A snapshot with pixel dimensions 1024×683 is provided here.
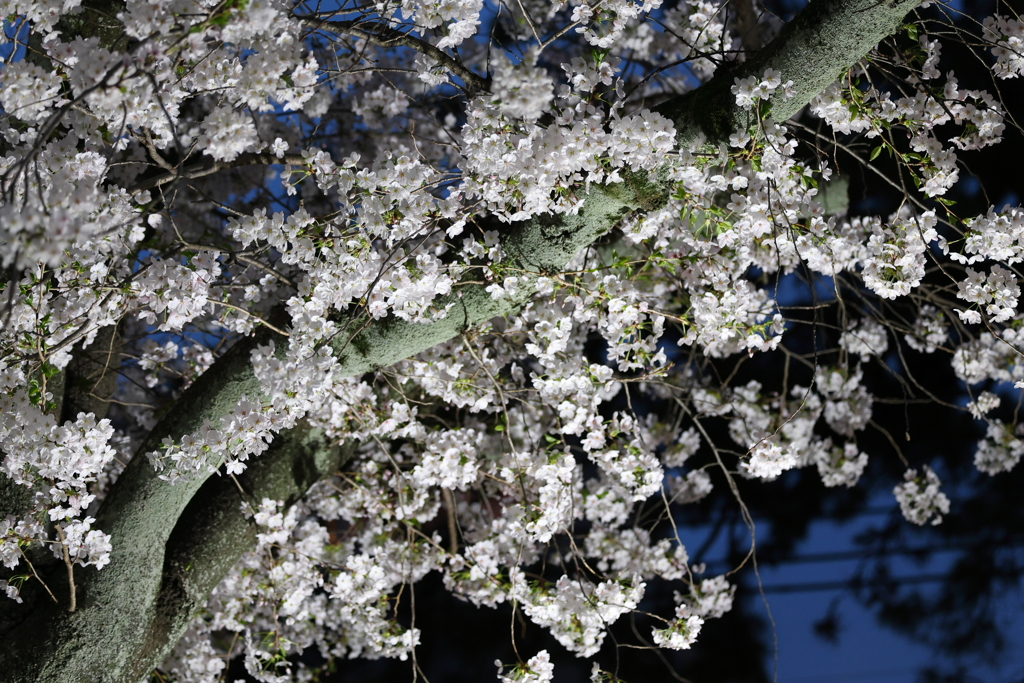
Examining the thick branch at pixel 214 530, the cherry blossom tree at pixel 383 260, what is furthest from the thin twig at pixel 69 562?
the thick branch at pixel 214 530

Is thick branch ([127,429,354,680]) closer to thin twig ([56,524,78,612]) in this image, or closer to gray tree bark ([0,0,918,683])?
gray tree bark ([0,0,918,683])

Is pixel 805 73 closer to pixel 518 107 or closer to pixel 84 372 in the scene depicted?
pixel 518 107

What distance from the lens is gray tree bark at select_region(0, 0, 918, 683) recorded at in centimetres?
131

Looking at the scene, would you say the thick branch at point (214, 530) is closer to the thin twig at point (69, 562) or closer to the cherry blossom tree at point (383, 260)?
the cherry blossom tree at point (383, 260)

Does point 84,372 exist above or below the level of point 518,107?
below

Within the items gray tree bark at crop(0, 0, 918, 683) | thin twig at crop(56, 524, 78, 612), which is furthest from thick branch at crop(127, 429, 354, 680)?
thin twig at crop(56, 524, 78, 612)

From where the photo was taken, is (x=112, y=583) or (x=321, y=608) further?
(x=321, y=608)

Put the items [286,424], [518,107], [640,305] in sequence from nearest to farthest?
[518,107]
[286,424]
[640,305]

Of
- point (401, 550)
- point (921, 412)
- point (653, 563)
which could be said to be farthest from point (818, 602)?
point (401, 550)

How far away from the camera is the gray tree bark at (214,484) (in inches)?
51.5

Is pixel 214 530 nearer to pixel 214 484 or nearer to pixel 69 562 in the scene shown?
pixel 214 484

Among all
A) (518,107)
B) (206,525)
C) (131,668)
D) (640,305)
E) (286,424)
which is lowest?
(131,668)

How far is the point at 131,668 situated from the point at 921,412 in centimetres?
308

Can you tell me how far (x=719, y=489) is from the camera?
325 cm
